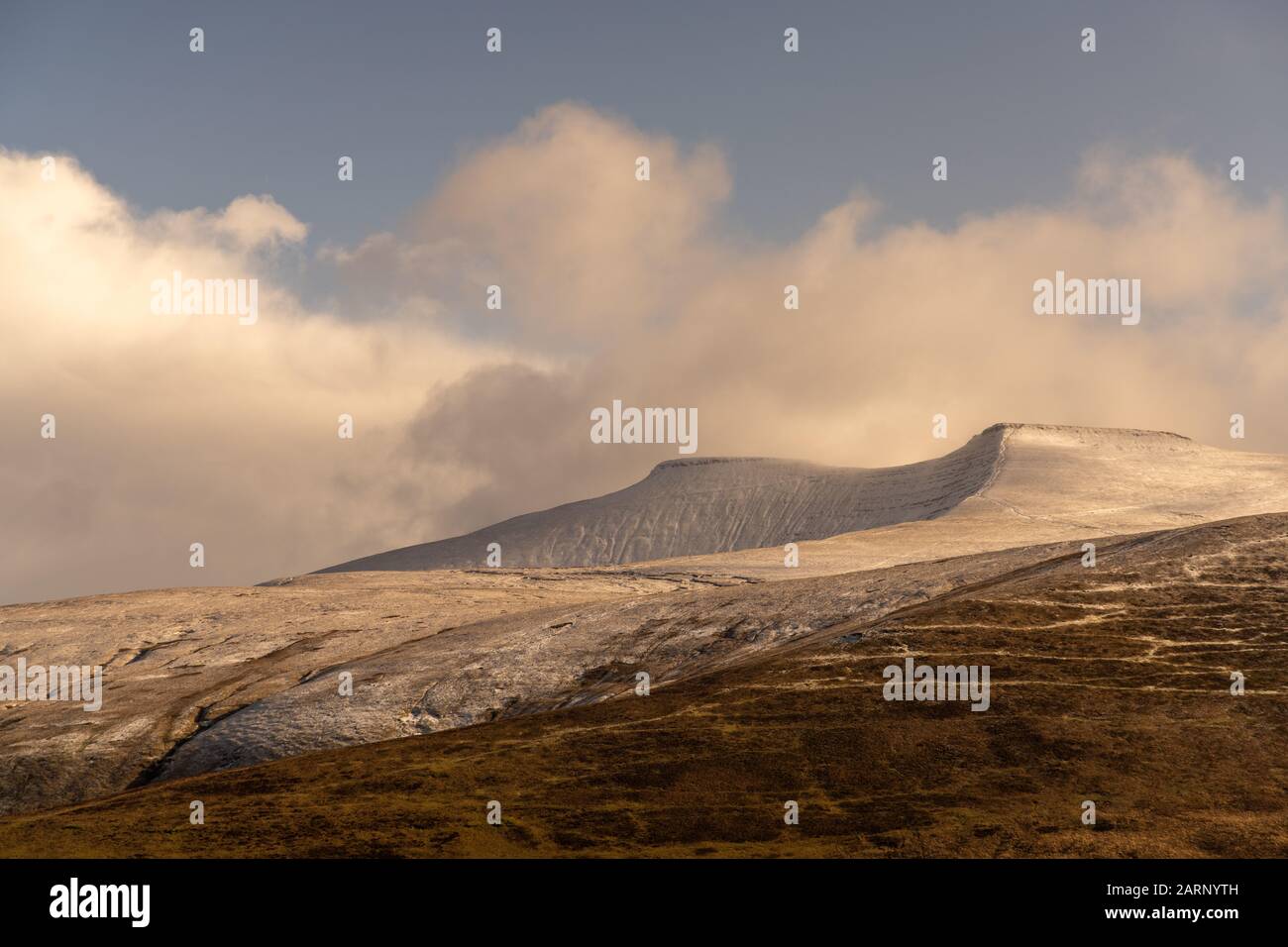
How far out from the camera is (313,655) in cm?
7625

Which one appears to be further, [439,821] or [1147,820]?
→ [439,821]

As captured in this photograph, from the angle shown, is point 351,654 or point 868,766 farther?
point 351,654

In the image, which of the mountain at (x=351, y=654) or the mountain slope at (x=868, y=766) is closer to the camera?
the mountain slope at (x=868, y=766)

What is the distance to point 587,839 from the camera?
35.8 m

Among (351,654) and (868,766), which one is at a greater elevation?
(351,654)

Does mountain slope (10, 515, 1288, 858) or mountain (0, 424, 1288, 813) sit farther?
mountain (0, 424, 1288, 813)

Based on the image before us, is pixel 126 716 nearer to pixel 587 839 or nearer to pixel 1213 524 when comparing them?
pixel 587 839
